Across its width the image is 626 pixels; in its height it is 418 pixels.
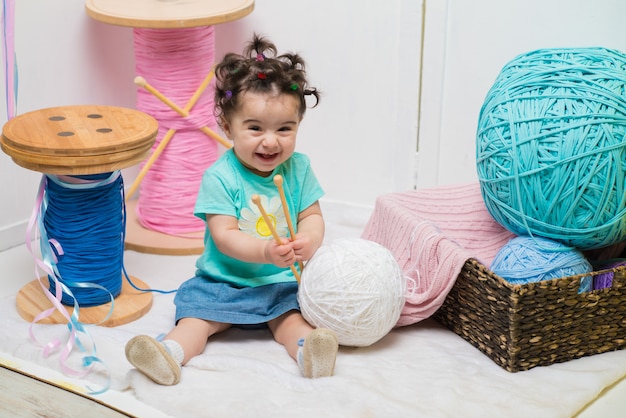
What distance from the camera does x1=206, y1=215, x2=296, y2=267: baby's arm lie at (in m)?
1.50

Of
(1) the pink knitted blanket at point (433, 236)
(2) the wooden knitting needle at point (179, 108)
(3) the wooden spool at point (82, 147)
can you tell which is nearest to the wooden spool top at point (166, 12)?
(2) the wooden knitting needle at point (179, 108)

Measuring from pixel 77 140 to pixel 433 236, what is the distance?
71cm

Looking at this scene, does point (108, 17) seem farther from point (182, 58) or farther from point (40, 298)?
point (40, 298)

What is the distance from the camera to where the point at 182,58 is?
2.07 m

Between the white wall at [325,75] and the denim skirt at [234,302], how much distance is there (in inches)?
25.1

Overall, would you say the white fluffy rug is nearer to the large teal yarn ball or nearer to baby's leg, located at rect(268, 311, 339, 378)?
baby's leg, located at rect(268, 311, 339, 378)

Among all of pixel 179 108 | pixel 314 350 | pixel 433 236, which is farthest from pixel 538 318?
pixel 179 108

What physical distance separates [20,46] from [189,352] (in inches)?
38.0

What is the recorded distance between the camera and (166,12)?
1.97 m

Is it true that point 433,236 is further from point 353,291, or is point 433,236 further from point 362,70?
point 362,70

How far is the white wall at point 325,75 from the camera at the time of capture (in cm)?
206

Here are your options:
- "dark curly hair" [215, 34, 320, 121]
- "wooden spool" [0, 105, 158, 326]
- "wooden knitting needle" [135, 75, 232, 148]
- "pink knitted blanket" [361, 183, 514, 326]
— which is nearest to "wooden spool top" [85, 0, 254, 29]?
"wooden knitting needle" [135, 75, 232, 148]

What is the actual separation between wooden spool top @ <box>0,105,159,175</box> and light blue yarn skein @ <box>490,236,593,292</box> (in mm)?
745

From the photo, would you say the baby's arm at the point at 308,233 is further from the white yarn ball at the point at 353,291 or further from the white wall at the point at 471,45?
the white wall at the point at 471,45
